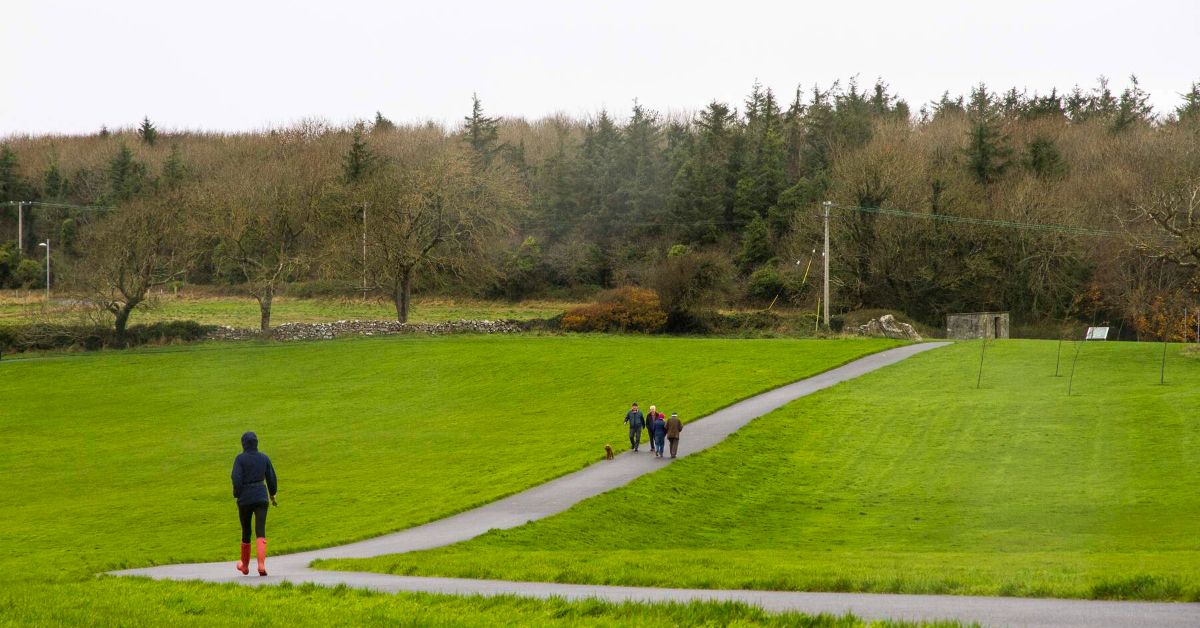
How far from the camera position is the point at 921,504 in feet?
88.3

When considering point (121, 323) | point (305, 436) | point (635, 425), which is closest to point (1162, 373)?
point (635, 425)

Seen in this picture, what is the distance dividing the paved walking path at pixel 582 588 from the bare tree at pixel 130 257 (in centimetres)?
4648

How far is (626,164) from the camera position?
10981 cm

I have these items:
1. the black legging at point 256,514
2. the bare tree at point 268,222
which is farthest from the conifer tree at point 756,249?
the black legging at point 256,514

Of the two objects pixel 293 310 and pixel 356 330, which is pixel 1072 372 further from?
pixel 293 310

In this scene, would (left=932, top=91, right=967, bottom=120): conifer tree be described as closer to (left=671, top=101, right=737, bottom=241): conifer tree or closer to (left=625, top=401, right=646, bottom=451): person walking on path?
(left=671, top=101, right=737, bottom=241): conifer tree

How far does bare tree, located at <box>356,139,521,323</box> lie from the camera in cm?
7469

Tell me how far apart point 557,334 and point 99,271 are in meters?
28.3

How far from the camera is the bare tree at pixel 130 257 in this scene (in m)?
66.1

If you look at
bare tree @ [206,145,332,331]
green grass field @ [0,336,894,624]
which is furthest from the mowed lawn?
bare tree @ [206,145,332,331]

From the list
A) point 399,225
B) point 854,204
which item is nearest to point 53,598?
point 399,225

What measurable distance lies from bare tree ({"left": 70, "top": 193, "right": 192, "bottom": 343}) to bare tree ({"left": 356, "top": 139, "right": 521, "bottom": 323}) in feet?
40.6

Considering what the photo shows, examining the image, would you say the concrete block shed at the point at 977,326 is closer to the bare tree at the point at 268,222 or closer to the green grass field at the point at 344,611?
the bare tree at the point at 268,222

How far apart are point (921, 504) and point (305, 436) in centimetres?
2312
